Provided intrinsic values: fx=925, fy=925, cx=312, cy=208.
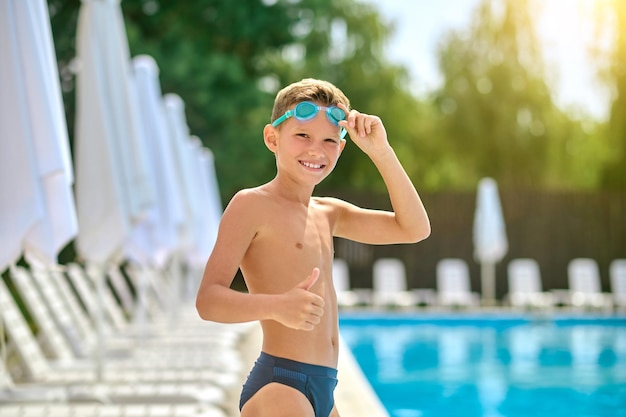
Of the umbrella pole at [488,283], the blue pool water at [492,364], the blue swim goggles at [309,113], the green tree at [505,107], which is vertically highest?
the green tree at [505,107]

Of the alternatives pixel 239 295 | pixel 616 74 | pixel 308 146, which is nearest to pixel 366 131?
pixel 308 146

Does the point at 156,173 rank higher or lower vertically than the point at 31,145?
higher

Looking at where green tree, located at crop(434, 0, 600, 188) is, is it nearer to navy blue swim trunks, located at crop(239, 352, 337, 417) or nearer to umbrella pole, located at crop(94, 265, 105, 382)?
umbrella pole, located at crop(94, 265, 105, 382)

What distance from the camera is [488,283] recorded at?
18.9 m

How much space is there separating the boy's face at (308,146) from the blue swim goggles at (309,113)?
0.01 m

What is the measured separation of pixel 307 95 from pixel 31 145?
262 cm

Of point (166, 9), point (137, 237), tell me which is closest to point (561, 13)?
point (166, 9)

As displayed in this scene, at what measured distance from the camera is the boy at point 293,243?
2.41m

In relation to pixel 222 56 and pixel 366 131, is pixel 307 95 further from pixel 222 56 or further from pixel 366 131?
pixel 222 56

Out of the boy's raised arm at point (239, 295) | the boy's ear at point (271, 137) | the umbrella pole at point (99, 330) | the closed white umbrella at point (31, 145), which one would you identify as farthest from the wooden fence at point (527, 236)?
the boy's raised arm at point (239, 295)

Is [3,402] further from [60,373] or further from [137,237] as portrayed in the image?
[137,237]

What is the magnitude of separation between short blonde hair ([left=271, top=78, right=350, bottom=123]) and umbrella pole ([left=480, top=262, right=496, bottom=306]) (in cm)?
1609

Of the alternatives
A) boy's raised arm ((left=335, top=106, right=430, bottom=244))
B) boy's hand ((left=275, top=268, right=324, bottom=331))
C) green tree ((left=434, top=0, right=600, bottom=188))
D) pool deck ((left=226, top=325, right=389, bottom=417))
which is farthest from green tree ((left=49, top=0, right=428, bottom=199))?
boy's hand ((left=275, top=268, right=324, bottom=331))

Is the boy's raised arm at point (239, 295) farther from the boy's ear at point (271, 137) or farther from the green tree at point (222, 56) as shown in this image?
the green tree at point (222, 56)
